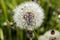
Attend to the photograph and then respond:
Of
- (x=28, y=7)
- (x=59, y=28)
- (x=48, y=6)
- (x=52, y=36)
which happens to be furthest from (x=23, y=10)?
(x=48, y=6)

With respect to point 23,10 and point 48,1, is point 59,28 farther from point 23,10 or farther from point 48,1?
point 48,1

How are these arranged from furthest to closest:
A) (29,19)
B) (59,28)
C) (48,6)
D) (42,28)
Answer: (48,6) → (42,28) → (59,28) → (29,19)

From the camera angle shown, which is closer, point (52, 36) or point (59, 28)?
point (52, 36)

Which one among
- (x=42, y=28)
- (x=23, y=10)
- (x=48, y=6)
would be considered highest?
(x=23, y=10)

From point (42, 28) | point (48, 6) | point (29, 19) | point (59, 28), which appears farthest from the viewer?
point (48, 6)

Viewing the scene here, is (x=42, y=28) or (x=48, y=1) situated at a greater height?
(x=48, y=1)
